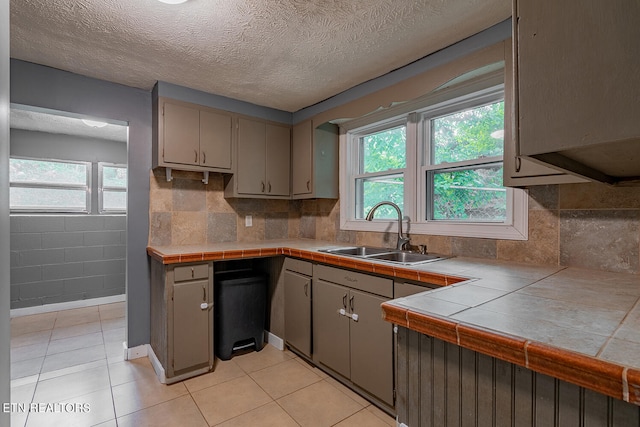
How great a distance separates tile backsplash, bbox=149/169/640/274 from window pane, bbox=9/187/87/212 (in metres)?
2.27

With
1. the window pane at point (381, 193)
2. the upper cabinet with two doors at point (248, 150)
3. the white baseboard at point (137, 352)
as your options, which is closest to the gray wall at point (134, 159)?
the white baseboard at point (137, 352)

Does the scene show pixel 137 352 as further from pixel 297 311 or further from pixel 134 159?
pixel 134 159

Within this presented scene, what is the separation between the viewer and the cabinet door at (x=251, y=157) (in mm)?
2941

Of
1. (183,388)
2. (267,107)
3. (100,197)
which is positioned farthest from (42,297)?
(267,107)

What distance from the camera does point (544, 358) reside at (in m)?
0.69

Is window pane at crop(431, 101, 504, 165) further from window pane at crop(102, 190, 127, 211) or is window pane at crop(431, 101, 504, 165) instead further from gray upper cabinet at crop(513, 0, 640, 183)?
window pane at crop(102, 190, 127, 211)

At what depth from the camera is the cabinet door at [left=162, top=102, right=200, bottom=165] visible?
2.53 meters

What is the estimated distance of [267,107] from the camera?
3.15 meters

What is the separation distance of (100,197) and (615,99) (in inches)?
201

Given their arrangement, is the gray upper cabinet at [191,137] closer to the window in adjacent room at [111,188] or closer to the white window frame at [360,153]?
the white window frame at [360,153]

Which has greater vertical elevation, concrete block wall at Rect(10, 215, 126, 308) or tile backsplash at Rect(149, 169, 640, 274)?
tile backsplash at Rect(149, 169, 640, 274)

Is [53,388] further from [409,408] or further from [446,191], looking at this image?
Answer: [446,191]

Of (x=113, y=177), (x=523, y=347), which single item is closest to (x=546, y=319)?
(x=523, y=347)

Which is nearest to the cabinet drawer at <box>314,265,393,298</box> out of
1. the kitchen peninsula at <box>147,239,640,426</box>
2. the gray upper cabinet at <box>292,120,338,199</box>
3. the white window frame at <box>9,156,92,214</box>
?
the kitchen peninsula at <box>147,239,640,426</box>
